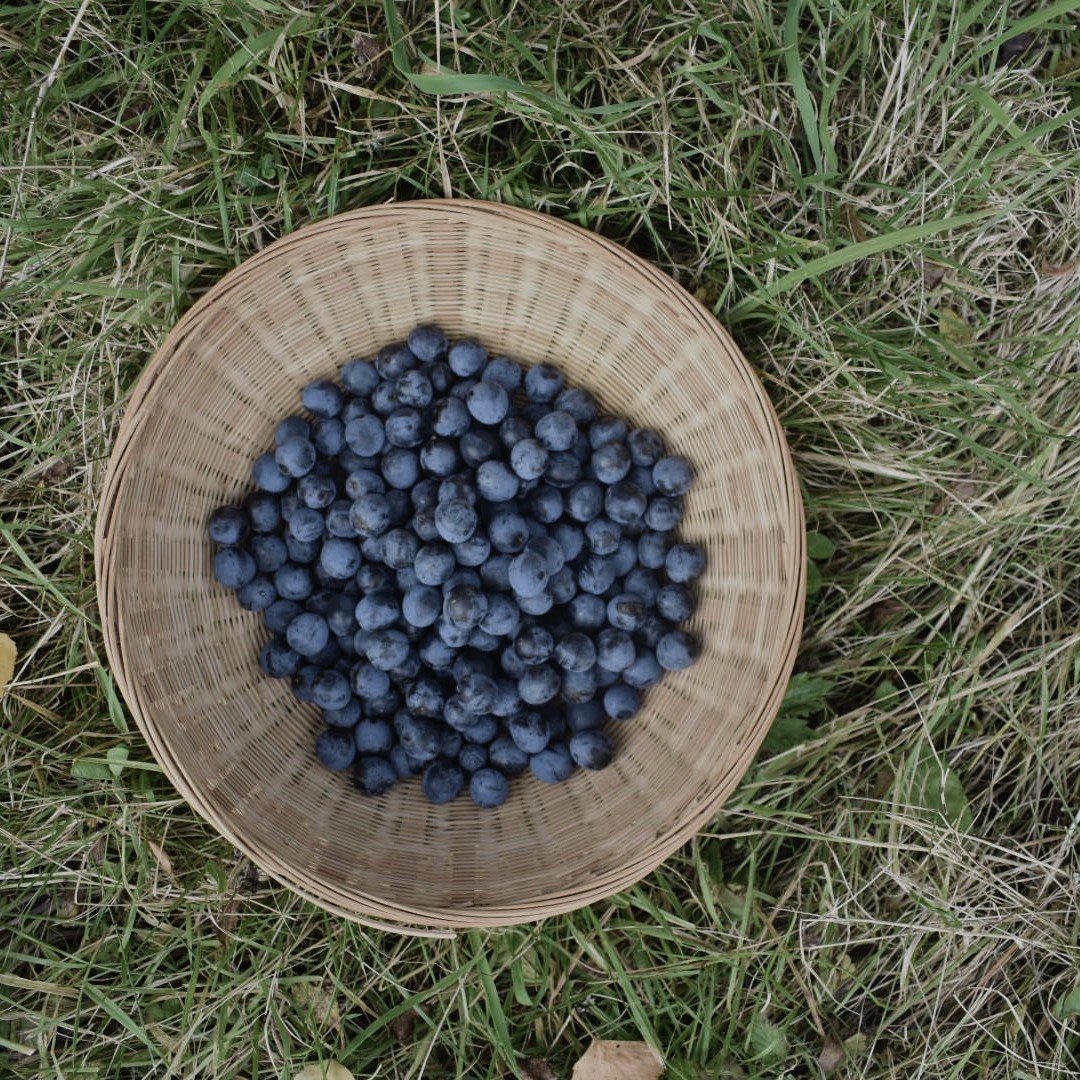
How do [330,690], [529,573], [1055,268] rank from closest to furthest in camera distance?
[529,573]
[330,690]
[1055,268]

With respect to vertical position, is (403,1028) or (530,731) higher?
(530,731)

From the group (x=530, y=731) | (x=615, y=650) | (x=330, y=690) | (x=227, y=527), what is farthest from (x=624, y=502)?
(x=227, y=527)

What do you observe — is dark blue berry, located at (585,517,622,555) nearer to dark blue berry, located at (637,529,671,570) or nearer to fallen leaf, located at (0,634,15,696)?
dark blue berry, located at (637,529,671,570)

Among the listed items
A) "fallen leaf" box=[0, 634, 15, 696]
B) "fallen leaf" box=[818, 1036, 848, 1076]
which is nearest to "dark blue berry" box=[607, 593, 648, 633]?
"fallen leaf" box=[818, 1036, 848, 1076]

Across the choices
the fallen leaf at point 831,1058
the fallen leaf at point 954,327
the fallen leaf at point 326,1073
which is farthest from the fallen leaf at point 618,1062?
the fallen leaf at point 954,327

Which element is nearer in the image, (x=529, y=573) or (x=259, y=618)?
(x=529, y=573)

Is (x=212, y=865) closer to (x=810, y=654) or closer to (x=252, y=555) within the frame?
(x=252, y=555)

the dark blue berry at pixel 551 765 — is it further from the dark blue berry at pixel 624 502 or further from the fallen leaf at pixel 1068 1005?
the fallen leaf at pixel 1068 1005

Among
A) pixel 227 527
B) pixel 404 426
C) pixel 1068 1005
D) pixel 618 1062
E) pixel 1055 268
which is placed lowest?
pixel 618 1062

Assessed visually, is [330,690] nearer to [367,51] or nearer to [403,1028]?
[403,1028]

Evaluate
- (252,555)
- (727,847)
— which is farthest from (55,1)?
(727,847)
